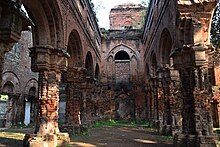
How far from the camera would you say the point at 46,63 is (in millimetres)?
7367

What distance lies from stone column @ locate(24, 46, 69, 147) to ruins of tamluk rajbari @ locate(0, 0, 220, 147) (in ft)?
0.11

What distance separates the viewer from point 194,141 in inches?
234

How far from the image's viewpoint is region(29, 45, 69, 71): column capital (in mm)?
7332

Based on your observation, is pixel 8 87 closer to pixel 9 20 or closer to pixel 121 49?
pixel 121 49

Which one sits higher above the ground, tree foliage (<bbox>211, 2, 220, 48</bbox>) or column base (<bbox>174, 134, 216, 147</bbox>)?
tree foliage (<bbox>211, 2, 220, 48</bbox>)

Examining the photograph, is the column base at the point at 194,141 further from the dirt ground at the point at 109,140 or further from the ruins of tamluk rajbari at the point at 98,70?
the dirt ground at the point at 109,140

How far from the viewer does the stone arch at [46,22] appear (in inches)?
293

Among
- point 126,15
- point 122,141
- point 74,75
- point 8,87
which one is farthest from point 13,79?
point 126,15

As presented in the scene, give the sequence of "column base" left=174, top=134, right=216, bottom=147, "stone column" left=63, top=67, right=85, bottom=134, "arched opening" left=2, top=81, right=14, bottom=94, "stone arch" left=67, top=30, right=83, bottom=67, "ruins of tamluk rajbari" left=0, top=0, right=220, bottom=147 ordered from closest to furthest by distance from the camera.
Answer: "column base" left=174, top=134, right=216, bottom=147 < "ruins of tamluk rajbari" left=0, top=0, right=220, bottom=147 < "stone column" left=63, top=67, right=85, bottom=134 < "stone arch" left=67, top=30, right=83, bottom=67 < "arched opening" left=2, top=81, right=14, bottom=94

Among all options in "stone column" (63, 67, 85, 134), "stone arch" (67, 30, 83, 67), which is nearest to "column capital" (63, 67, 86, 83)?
"stone column" (63, 67, 85, 134)

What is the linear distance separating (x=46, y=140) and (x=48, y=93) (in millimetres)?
1608

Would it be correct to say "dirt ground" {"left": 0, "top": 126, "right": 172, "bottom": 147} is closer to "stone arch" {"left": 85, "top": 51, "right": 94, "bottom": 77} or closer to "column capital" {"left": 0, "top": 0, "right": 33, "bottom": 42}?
"column capital" {"left": 0, "top": 0, "right": 33, "bottom": 42}

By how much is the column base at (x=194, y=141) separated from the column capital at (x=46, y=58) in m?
4.85

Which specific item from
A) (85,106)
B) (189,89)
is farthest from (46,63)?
(85,106)
